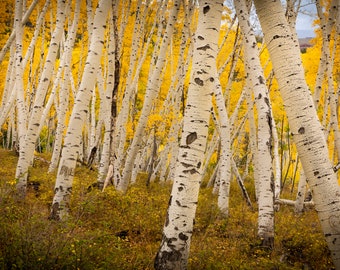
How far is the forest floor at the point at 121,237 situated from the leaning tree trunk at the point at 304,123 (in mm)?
1562

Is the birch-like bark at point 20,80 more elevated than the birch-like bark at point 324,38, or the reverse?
the birch-like bark at point 324,38

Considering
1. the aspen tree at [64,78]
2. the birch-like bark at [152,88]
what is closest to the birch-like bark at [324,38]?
the birch-like bark at [152,88]

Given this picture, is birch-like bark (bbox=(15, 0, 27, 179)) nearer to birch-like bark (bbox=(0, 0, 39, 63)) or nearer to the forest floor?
birch-like bark (bbox=(0, 0, 39, 63))

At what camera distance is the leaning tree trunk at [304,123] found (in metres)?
2.44

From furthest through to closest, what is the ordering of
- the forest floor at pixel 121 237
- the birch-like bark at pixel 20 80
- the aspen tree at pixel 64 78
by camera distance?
the aspen tree at pixel 64 78, the birch-like bark at pixel 20 80, the forest floor at pixel 121 237

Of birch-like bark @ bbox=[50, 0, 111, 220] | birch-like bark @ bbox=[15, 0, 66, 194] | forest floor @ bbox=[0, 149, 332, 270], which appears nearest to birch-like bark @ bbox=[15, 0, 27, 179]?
birch-like bark @ bbox=[15, 0, 66, 194]

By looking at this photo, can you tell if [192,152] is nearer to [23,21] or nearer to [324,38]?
[23,21]

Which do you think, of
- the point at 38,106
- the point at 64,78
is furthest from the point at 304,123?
the point at 64,78

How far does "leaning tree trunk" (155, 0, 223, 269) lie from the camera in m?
3.30

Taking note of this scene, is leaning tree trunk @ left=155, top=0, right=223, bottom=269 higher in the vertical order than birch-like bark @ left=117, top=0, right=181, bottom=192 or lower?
lower

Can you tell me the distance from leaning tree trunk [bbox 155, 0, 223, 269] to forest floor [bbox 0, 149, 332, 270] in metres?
0.49

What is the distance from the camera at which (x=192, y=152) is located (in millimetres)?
3383

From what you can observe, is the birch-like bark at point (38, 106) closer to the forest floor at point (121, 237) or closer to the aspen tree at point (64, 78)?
the forest floor at point (121, 237)

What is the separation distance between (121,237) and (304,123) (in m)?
3.57
